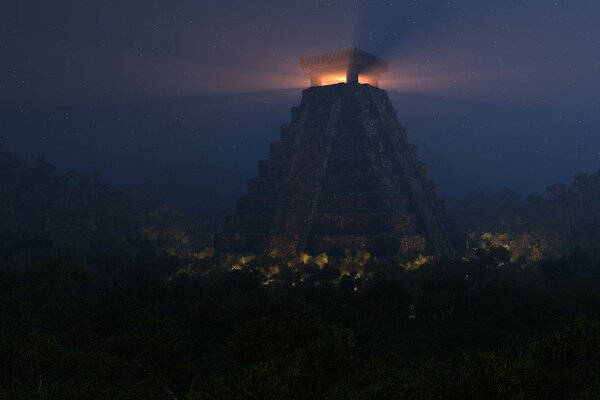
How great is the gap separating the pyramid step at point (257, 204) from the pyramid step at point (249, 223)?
33.0 inches

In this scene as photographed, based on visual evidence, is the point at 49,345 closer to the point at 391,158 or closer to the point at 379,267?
the point at 379,267

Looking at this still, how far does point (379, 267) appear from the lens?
37.5 meters

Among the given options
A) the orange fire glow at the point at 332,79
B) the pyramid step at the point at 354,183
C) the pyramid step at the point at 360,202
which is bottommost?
the pyramid step at the point at 360,202

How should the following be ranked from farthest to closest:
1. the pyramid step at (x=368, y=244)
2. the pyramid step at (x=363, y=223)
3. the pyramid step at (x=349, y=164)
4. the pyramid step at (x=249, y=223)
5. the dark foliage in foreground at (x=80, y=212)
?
the dark foliage in foreground at (x=80, y=212), the pyramid step at (x=249, y=223), the pyramid step at (x=349, y=164), the pyramid step at (x=363, y=223), the pyramid step at (x=368, y=244)

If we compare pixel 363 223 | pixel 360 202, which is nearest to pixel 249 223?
pixel 360 202

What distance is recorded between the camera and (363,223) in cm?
4206

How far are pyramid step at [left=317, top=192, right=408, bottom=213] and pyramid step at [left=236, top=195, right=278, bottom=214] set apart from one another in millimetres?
4865

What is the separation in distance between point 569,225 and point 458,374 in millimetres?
48109

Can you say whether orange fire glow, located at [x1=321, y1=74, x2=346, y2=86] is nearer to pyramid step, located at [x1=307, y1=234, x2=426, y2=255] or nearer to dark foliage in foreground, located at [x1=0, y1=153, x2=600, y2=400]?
pyramid step, located at [x1=307, y1=234, x2=426, y2=255]

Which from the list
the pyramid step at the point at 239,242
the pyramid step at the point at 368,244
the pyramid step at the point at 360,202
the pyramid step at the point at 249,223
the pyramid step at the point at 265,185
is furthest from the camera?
the pyramid step at the point at 265,185

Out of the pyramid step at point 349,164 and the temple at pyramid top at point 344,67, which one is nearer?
the pyramid step at point 349,164

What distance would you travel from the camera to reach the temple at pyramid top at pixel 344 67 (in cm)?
4853

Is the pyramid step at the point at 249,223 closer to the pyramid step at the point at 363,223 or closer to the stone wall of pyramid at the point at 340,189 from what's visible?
the stone wall of pyramid at the point at 340,189

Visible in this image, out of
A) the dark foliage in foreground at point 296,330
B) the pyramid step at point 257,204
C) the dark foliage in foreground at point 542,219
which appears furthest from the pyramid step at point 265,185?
the dark foliage in foreground at point 542,219
